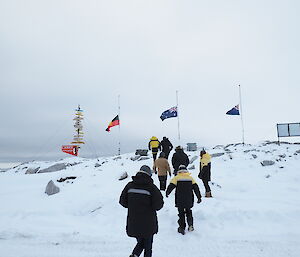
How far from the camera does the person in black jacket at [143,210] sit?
4.29 metres

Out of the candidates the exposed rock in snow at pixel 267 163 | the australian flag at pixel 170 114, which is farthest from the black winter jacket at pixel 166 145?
the australian flag at pixel 170 114

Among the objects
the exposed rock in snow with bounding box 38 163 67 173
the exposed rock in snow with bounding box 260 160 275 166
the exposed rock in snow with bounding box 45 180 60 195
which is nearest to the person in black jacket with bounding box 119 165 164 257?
the exposed rock in snow with bounding box 45 180 60 195

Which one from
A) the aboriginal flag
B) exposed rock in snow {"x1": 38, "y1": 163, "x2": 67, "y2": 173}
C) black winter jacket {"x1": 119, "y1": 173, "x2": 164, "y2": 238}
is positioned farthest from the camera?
the aboriginal flag

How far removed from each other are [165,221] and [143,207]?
3882mm

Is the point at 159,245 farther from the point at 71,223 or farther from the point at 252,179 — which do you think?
the point at 252,179

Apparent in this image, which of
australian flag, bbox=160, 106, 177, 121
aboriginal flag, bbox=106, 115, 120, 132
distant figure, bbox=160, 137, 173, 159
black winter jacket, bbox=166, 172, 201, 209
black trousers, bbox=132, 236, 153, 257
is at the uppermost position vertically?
australian flag, bbox=160, 106, 177, 121

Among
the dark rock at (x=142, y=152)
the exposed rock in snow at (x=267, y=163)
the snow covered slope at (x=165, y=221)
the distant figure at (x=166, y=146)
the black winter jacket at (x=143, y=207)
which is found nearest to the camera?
the black winter jacket at (x=143, y=207)

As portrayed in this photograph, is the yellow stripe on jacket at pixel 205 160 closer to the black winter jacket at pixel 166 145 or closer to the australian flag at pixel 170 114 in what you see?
the black winter jacket at pixel 166 145

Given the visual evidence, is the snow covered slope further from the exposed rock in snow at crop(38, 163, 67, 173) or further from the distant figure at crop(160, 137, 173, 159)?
the exposed rock in snow at crop(38, 163, 67, 173)

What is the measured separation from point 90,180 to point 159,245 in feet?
33.1

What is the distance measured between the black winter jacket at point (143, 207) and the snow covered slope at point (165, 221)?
1.64 meters

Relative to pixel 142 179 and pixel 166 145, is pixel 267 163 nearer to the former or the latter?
pixel 166 145

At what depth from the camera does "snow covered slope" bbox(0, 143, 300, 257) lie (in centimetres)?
580

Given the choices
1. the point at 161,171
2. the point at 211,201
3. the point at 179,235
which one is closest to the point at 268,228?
the point at 211,201
